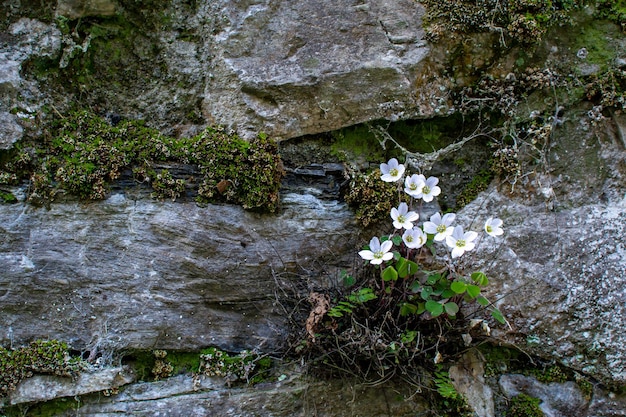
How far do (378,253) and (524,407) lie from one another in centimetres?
124

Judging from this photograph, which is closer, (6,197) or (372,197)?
(6,197)

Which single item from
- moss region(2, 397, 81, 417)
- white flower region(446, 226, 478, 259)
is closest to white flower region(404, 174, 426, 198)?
white flower region(446, 226, 478, 259)

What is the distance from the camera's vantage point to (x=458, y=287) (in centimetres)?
266

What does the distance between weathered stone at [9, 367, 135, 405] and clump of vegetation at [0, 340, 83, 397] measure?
0.10 ft

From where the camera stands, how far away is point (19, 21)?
3.12 metres

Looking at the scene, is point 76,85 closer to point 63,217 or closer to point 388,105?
point 63,217

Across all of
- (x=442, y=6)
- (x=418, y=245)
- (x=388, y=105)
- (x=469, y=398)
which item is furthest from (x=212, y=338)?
(x=442, y=6)

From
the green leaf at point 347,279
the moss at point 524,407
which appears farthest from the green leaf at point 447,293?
the moss at point 524,407

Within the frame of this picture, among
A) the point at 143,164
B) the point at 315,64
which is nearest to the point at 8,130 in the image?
the point at 143,164

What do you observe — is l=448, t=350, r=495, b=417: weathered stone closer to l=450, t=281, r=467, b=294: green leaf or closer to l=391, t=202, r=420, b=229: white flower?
l=450, t=281, r=467, b=294: green leaf

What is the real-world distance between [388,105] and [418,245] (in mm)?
890

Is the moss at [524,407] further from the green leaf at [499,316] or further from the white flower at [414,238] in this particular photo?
the white flower at [414,238]

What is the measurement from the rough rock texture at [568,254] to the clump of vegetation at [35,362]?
7.39 feet

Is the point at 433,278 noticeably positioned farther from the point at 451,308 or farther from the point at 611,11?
→ the point at 611,11
